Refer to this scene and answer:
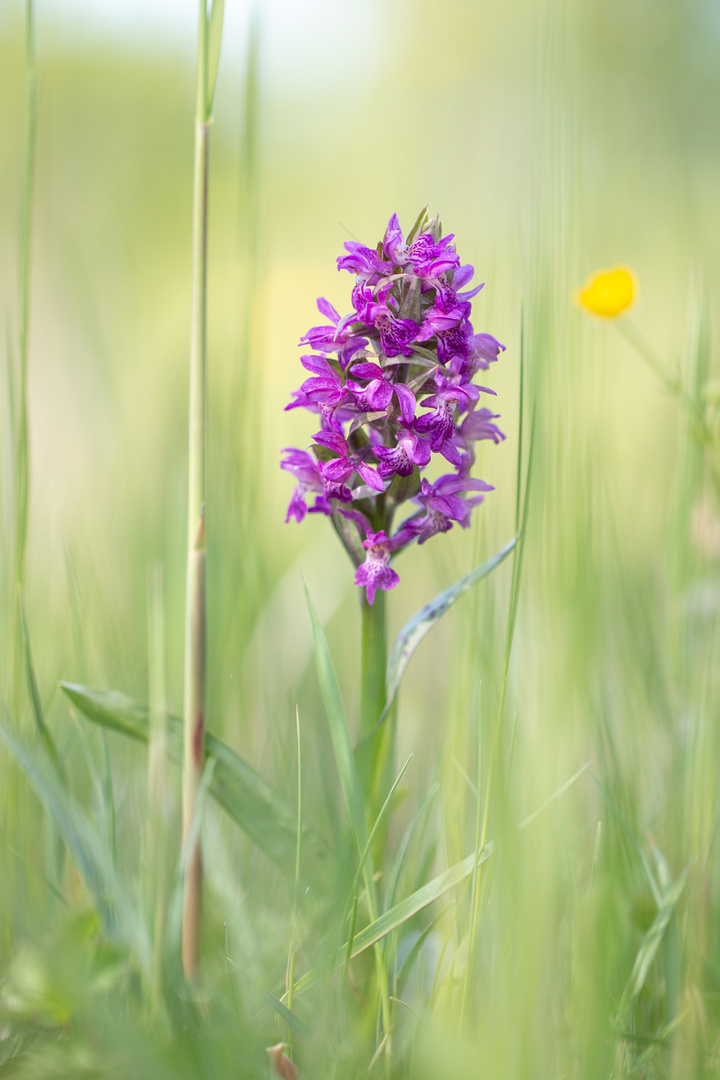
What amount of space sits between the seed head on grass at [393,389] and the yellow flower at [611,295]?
0.76 m

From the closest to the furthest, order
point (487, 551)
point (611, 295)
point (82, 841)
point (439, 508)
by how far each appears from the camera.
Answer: point (82, 841)
point (487, 551)
point (439, 508)
point (611, 295)

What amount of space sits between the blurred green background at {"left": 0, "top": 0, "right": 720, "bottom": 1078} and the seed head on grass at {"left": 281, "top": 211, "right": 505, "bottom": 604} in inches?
2.3

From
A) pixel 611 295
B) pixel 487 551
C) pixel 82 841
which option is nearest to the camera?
pixel 82 841

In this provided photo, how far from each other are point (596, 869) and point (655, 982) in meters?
0.19

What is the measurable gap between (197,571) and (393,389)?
11.5 inches

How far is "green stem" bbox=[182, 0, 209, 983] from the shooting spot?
2.23 feet

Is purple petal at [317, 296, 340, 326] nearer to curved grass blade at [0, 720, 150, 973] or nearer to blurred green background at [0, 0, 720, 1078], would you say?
blurred green background at [0, 0, 720, 1078]

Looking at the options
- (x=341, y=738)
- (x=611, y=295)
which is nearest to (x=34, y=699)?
(x=341, y=738)

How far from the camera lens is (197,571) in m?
0.71

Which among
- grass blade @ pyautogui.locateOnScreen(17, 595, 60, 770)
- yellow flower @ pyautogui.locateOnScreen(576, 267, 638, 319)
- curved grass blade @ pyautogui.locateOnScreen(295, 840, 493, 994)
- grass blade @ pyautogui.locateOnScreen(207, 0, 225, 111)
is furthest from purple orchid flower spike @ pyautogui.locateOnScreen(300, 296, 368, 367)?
yellow flower @ pyautogui.locateOnScreen(576, 267, 638, 319)

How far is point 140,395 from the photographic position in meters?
2.54

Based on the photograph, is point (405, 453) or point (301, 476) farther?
point (301, 476)

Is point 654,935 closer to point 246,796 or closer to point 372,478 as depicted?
point 246,796

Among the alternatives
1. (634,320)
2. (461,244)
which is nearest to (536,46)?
(461,244)
